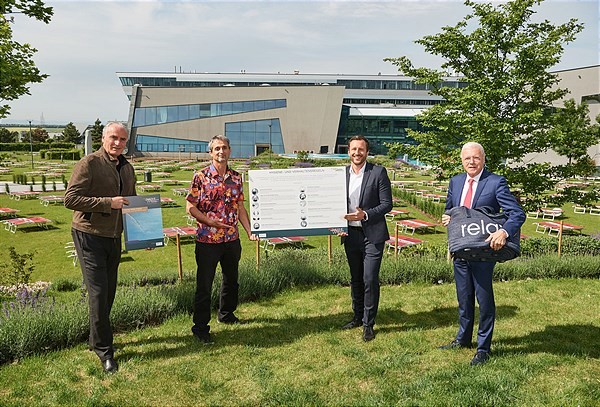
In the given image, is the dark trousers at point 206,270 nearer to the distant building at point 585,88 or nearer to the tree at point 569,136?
the tree at point 569,136

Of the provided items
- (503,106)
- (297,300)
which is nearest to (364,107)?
(503,106)

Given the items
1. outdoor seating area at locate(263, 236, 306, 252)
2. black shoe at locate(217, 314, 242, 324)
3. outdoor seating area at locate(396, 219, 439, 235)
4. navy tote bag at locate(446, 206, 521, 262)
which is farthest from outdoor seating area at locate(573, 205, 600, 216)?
black shoe at locate(217, 314, 242, 324)

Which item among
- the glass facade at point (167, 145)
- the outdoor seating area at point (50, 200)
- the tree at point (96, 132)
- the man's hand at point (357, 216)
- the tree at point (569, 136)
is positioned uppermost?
the tree at point (96, 132)

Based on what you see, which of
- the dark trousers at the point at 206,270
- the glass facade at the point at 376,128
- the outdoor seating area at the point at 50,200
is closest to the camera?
the dark trousers at the point at 206,270

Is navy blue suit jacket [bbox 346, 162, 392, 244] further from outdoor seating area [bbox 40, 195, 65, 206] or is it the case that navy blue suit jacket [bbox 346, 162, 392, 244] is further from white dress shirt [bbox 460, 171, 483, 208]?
outdoor seating area [bbox 40, 195, 65, 206]

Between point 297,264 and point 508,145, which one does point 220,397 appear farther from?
point 508,145

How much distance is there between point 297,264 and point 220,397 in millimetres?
3799

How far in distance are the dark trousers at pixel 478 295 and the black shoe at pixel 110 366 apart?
3.32 m

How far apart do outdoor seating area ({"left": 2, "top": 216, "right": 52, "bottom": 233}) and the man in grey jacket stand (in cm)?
1290

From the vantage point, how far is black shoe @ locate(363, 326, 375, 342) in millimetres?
4684

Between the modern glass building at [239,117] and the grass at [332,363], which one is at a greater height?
the modern glass building at [239,117]

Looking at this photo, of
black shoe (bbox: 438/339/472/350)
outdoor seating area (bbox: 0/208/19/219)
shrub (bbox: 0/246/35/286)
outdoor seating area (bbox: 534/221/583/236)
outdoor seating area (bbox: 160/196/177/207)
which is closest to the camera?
black shoe (bbox: 438/339/472/350)

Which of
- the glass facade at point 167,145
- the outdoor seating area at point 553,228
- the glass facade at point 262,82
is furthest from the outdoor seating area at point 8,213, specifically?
the glass facade at point 262,82

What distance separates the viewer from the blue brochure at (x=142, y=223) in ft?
14.4
